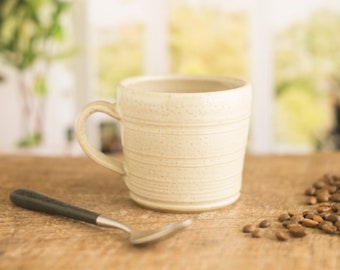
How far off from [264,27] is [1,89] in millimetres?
1259

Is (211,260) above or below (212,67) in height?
above

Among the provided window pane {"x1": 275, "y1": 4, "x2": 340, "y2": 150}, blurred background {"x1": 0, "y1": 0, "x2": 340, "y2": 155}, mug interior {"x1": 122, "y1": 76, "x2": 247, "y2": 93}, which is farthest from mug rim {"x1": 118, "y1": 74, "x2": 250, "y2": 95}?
window pane {"x1": 275, "y1": 4, "x2": 340, "y2": 150}

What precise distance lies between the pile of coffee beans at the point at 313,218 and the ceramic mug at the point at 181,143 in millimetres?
87

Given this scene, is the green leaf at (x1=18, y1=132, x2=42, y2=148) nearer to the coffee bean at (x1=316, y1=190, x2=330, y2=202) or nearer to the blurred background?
the blurred background

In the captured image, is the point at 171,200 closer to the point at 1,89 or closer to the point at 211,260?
the point at 211,260

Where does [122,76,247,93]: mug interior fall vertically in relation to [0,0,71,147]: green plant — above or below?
above

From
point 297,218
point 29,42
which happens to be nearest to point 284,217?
point 297,218

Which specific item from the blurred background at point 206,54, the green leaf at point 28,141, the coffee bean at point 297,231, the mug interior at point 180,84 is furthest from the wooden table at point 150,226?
the blurred background at point 206,54

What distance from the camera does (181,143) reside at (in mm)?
808

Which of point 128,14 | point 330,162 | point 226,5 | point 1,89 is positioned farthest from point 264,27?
point 330,162

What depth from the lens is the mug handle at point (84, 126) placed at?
33.7 inches

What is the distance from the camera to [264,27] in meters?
3.21

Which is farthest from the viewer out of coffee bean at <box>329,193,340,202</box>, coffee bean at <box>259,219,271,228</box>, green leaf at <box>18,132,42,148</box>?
green leaf at <box>18,132,42,148</box>

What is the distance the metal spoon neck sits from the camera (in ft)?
2.47
